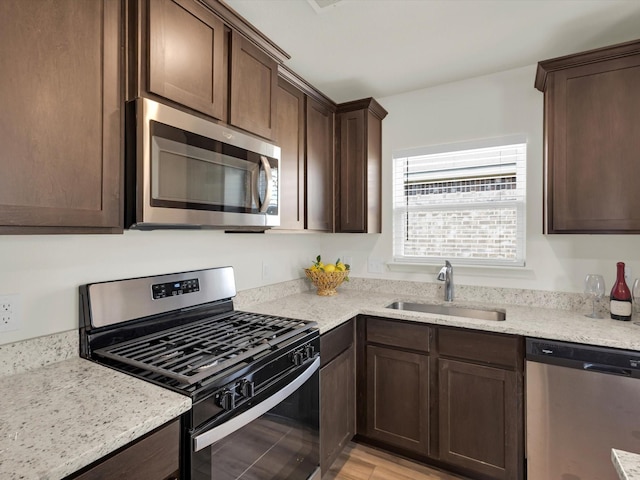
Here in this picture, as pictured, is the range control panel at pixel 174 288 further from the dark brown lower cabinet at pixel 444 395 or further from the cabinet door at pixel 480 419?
the cabinet door at pixel 480 419

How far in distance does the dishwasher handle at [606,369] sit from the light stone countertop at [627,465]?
106cm

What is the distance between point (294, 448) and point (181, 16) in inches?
71.5

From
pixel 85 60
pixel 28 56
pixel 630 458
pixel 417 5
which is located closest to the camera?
pixel 630 458

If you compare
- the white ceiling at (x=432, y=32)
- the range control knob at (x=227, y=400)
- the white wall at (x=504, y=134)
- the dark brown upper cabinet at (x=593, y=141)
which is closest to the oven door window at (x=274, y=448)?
the range control knob at (x=227, y=400)

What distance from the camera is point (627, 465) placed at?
67 centimetres

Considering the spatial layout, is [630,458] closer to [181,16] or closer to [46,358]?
[46,358]

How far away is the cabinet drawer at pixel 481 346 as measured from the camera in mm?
1787

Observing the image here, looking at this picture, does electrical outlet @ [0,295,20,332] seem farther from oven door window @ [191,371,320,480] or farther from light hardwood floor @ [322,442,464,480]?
light hardwood floor @ [322,442,464,480]

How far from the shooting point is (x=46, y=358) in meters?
1.25

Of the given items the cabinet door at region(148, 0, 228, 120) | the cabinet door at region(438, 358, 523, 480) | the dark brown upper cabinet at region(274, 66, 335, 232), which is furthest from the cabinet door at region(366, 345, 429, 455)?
the cabinet door at region(148, 0, 228, 120)

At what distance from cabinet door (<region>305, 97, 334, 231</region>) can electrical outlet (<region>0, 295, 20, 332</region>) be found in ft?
4.94

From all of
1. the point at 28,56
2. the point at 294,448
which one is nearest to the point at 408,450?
the point at 294,448

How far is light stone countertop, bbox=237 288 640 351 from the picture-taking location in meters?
1.64

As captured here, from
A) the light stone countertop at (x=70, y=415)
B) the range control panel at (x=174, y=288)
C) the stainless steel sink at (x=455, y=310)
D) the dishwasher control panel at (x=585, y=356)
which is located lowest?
the dishwasher control panel at (x=585, y=356)
